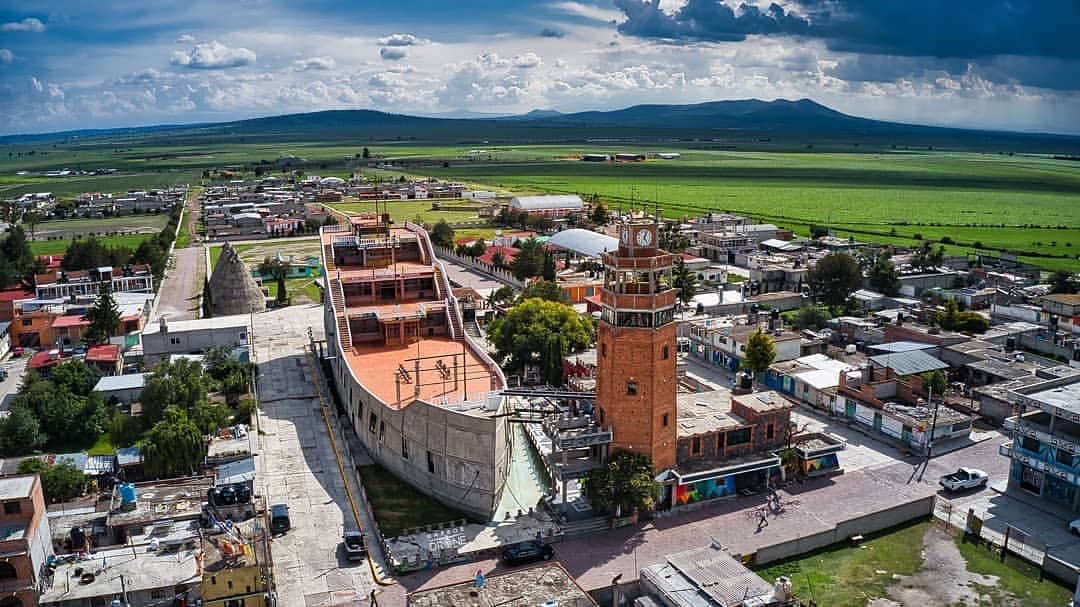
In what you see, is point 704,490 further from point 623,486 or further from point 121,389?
point 121,389

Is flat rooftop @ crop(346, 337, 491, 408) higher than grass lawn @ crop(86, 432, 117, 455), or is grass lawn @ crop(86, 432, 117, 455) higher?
flat rooftop @ crop(346, 337, 491, 408)

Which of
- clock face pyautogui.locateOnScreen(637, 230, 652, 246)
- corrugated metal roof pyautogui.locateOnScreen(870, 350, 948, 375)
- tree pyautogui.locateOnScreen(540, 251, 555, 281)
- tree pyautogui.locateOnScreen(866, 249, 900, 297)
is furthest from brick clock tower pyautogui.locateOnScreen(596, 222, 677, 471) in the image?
tree pyautogui.locateOnScreen(866, 249, 900, 297)

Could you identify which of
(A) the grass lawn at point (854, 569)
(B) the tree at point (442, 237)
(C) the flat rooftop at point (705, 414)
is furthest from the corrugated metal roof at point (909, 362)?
(B) the tree at point (442, 237)

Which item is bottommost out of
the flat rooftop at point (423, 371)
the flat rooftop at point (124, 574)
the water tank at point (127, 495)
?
the flat rooftop at point (124, 574)

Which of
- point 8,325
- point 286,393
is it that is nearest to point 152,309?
point 8,325

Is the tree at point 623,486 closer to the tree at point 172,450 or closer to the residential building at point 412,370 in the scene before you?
the residential building at point 412,370

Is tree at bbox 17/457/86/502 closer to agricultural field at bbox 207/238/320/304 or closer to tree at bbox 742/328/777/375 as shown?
tree at bbox 742/328/777/375

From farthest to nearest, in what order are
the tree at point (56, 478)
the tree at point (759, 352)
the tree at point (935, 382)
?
the tree at point (759, 352), the tree at point (935, 382), the tree at point (56, 478)
